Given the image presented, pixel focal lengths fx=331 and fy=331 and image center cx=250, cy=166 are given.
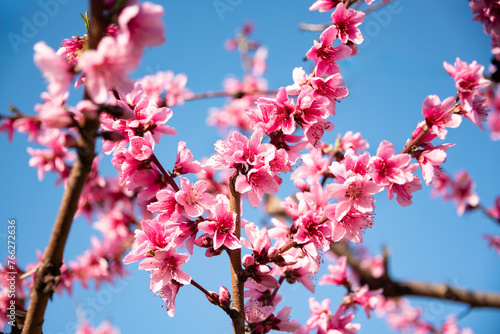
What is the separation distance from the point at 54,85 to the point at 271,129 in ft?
3.39

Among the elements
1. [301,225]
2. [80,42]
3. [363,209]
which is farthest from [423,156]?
[80,42]

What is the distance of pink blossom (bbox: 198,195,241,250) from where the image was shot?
5.29ft

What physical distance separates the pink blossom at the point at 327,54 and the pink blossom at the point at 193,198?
38.7 inches

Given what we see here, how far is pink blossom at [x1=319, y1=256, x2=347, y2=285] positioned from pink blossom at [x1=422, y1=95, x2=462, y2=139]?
1257mm

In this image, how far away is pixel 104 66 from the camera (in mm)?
1073

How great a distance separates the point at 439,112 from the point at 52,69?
200cm

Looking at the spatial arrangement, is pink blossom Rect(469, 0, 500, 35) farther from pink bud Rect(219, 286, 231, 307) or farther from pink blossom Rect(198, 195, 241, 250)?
pink bud Rect(219, 286, 231, 307)

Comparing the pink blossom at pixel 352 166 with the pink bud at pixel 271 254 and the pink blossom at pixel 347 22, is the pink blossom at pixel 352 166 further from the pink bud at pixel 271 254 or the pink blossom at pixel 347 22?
the pink blossom at pixel 347 22

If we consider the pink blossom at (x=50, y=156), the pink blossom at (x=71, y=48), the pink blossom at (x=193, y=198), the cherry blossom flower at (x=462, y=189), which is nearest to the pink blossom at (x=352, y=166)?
the pink blossom at (x=193, y=198)

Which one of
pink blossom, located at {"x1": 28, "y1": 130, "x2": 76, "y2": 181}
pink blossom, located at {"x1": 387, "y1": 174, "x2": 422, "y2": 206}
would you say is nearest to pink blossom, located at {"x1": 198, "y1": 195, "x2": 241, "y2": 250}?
pink blossom, located at {"x1": 387, "y1": 174, "x2": 422, "y2": 206}

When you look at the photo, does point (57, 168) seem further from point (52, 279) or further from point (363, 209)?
point (363, 209)

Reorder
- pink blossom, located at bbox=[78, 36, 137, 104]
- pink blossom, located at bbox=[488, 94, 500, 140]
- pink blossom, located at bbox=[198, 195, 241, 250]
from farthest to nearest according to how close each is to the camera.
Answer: pink blossom, located at bbox=[488, 94, 500, 140] < pink blossom, located at bbox=[198, 195, 241, 250] < pink blossom, located at bbox=[78, 36, 137, 104]

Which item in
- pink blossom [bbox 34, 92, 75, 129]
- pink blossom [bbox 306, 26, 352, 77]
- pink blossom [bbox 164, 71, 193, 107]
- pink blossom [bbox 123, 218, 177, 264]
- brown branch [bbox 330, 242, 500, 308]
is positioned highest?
pink blossom [bbox 164, 71, 193, 107]

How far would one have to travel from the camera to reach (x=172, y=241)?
5.25 feet
